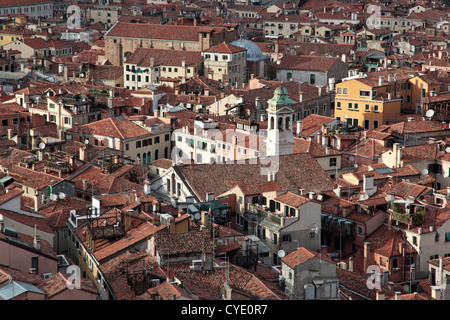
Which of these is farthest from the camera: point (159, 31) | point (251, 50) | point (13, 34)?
point (13, 34)

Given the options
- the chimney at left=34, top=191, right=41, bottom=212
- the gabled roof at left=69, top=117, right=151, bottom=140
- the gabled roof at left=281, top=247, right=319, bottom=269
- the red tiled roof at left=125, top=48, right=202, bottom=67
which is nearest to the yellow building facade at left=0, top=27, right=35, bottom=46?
the red tiled roof at left=125, top=48, right=202, bottom=67

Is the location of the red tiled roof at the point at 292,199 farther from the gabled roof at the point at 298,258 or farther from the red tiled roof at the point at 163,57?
the red tiled roof at the point at 163,57

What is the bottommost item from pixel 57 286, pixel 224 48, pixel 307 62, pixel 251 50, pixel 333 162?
pixel 333 162

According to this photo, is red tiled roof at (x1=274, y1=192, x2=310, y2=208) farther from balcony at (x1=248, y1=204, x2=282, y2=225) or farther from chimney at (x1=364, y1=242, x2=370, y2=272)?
chimney at (x1=364, y1=242, x2=370, y2=272)

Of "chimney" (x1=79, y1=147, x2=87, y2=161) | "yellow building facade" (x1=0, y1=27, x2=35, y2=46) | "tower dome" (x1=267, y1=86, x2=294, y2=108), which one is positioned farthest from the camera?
"yellow building facade" (x1=0, y1=27, x2=35, y2=46)

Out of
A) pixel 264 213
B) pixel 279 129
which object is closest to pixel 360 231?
pixel 264 213

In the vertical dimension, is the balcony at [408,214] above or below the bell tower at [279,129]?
below

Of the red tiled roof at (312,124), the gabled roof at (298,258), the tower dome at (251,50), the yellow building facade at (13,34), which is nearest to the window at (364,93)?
the red tiled roof at (312,124)

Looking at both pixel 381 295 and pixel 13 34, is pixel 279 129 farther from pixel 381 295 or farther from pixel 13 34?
pixel 13 34
